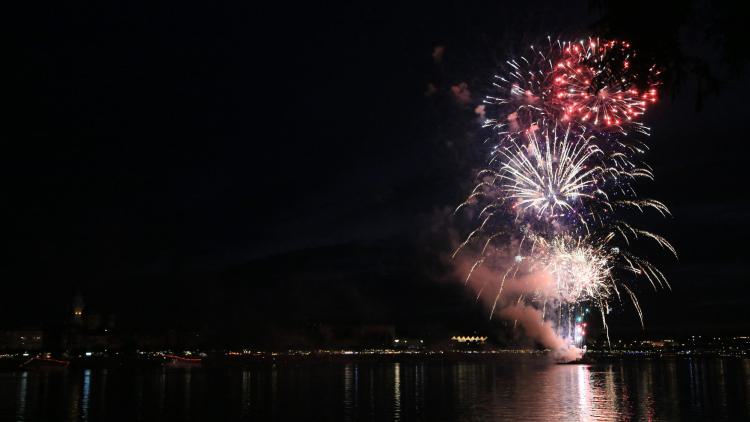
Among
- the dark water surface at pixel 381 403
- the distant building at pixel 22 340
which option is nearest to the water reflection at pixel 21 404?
the dark water surface at pixel 381 403

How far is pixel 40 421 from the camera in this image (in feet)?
79.3

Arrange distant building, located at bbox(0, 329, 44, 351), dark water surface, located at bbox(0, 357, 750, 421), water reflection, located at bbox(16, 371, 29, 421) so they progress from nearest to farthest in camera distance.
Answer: dark water surface, located at bbox(0, 357, 750, 421)
water reflection, located at bbox(16, 371, 29, 421)
distant building, located at bbox(0, 329, 44, 351)

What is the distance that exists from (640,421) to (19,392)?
32.6 meters

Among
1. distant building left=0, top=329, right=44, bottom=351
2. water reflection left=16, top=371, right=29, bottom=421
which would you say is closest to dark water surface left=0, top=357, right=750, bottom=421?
water reflection left=16, top=371, right=29, bottom=421

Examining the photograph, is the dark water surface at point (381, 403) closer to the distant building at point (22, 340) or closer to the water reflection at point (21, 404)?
the water reflection at point (21, 404)

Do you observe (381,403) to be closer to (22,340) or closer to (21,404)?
(21,404)

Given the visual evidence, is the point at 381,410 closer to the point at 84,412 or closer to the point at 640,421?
the point at 640,421

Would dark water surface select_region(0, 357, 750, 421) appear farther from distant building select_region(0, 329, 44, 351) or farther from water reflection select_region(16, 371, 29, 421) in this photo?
distant building select_region(0, 329, 44, 351)

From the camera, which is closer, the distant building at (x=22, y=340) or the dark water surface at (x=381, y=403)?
the dark water surface at (x=381, y=403)

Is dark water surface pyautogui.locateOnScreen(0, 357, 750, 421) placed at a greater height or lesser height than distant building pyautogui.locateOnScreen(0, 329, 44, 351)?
lesser

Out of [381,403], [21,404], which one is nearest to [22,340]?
[21,404]

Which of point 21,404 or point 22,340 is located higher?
point 22,340

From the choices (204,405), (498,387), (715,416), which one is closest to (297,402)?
(204,405)

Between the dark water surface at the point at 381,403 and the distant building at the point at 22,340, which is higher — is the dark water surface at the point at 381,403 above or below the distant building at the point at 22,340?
below
